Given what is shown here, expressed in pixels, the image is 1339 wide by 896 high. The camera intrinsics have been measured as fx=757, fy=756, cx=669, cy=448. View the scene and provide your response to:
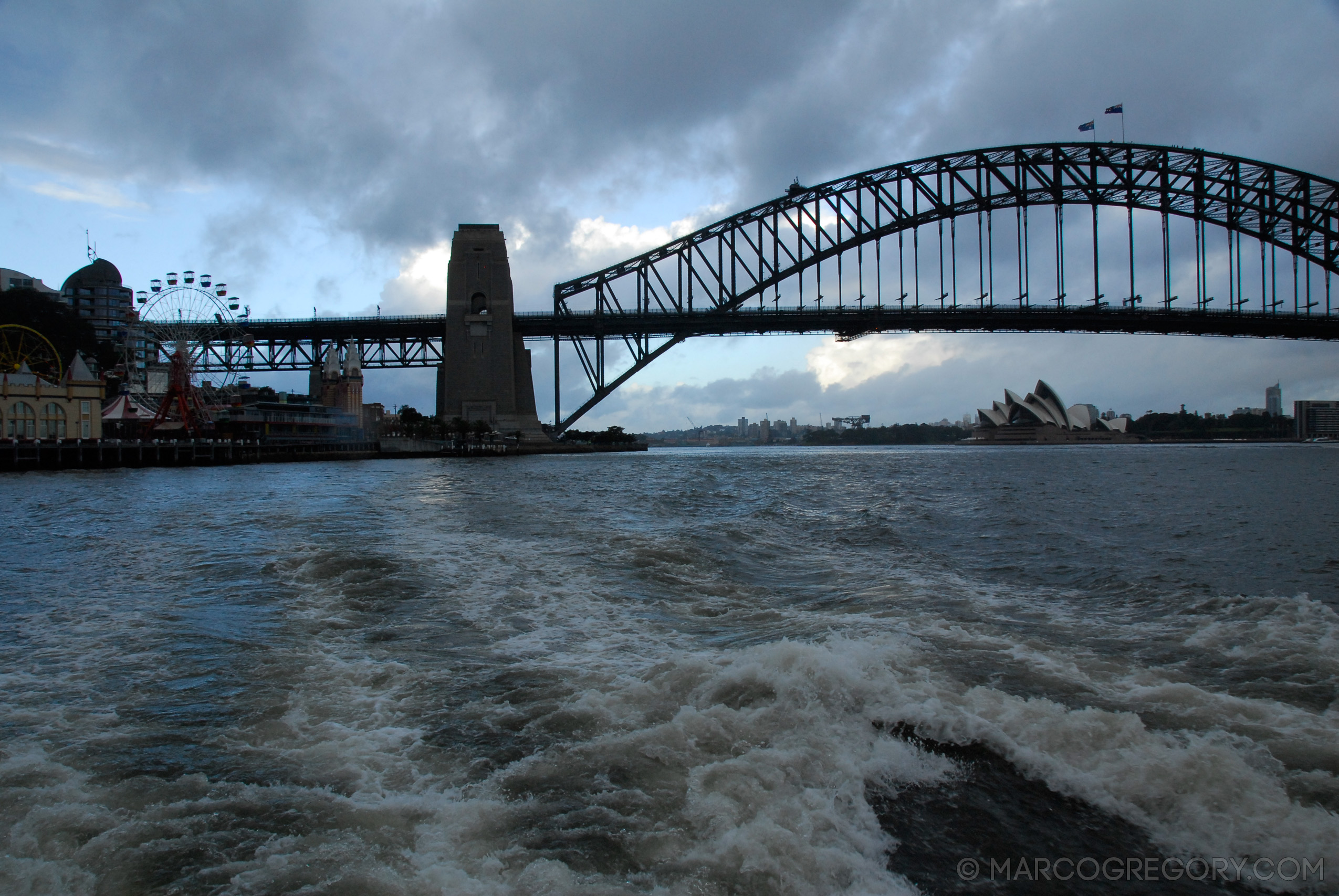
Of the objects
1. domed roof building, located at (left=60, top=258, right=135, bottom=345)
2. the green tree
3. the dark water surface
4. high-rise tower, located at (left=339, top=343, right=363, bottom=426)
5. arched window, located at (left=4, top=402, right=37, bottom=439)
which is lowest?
the dark water surface

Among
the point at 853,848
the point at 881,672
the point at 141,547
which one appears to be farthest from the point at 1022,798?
the point at 141,547

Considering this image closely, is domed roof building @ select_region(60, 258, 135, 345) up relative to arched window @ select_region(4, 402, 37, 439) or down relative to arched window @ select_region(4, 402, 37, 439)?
up

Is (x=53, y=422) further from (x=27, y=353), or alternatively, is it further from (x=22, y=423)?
(x=27, y=353)

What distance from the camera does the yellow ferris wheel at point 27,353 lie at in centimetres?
4691

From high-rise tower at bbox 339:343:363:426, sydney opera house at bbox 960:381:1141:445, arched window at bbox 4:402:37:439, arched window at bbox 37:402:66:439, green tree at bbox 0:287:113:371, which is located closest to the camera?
arched window at bbox 4:402:37:439

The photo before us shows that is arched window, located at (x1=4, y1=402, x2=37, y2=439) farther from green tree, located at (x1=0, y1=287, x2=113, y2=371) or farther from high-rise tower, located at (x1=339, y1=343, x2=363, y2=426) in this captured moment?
high-rise tower, located at (x1=339, y1=343, x2=363, y2=426)

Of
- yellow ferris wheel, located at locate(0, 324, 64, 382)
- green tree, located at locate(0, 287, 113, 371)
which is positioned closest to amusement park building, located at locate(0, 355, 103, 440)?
yellow ferris wheel, located at locate(0, 324, 64, 382)

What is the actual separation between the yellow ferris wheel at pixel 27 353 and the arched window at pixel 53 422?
11.6 feet

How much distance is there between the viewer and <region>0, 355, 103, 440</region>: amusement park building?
41031mm

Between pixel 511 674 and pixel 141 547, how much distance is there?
8.02 m

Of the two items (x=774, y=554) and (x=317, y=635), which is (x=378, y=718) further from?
(x=774, y=554)

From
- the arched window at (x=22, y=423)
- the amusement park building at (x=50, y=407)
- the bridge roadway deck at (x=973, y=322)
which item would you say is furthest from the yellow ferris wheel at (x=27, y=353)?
the bridge roadway deck at (x=973, y=322)

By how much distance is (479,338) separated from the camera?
60.7 metres

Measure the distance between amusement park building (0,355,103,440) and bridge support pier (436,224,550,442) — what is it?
22.8 meters
